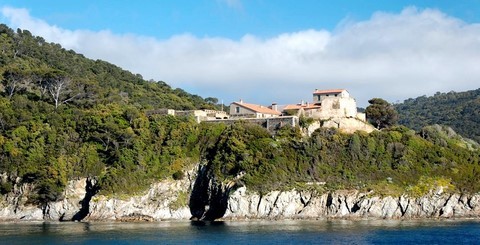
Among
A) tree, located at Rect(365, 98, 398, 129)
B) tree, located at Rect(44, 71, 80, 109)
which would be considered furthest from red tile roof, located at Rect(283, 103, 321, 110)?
tree, located at Rect(44, 71, 80, 109)

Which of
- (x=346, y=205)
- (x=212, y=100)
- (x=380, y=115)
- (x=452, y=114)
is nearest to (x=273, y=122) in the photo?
(x=346, y=205)

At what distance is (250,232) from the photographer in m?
53.4

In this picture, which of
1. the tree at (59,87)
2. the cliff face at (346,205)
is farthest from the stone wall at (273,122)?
the tree at (59,87)

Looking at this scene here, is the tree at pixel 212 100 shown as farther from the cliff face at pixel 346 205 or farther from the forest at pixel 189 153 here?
the cliff face at pixel 346 205

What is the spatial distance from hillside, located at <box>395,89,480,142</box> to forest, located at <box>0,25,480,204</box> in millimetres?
55005

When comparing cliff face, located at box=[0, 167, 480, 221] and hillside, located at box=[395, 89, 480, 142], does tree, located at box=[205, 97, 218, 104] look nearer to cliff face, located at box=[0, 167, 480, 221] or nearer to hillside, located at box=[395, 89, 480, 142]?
hillside, located at box=[395, 89, 480, 142]

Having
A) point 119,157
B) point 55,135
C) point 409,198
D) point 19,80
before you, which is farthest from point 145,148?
point 409,198

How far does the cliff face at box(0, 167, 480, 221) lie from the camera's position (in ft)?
213

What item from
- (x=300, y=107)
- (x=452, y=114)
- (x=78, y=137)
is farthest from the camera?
(x=452, y=114)

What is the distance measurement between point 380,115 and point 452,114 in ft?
232

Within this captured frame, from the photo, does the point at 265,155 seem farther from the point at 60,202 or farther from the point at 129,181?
the point at 60,202

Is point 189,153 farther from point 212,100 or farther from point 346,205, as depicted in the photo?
point 212,100

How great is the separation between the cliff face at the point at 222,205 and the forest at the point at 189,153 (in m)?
1.15

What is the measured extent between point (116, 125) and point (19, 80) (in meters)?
18.4
